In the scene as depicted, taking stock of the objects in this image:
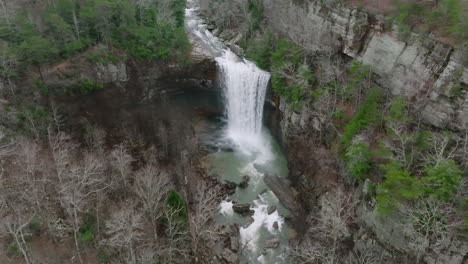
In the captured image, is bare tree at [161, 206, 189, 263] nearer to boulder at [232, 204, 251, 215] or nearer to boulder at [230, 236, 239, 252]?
boulder at [230, 236, 239, 252]

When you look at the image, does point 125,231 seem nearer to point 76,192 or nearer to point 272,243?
point 76,192

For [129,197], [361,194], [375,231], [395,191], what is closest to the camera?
[395,191]

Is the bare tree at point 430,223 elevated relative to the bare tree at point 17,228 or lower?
elevated

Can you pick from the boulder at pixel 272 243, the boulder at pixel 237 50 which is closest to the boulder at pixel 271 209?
the boulder at pixel 272 243

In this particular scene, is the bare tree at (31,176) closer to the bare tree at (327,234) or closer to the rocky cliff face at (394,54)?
the bare tree at (327,234)

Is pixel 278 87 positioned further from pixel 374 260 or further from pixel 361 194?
pixel 374 260

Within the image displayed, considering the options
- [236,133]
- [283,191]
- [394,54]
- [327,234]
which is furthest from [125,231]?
[394,54]

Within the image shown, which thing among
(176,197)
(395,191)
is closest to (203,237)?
(176,197)
